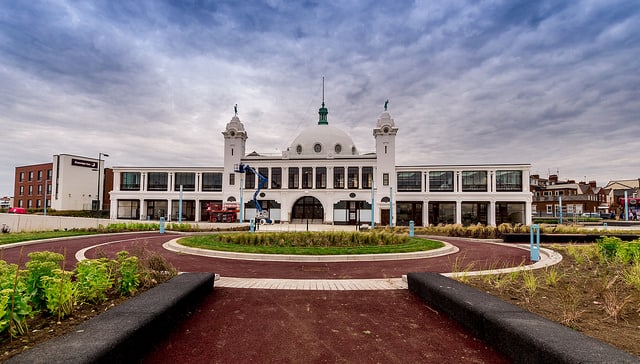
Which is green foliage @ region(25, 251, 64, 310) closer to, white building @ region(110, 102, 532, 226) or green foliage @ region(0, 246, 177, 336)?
green foliage @ region(0, 246, 177, 336)

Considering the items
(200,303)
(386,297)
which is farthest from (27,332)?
(386,297)

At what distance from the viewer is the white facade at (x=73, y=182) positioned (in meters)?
56.0

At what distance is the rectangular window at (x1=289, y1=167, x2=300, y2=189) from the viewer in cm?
4694

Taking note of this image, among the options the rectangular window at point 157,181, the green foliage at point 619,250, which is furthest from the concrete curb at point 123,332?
the rectangular window at point 157,181

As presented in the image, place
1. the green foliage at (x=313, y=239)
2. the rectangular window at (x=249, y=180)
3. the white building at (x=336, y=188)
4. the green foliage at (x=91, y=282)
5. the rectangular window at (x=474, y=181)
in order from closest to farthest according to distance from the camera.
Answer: the green foliage at (x=91, y=282) → the green foliage at (x=313, y=239) → the white building at (x=336, y=188) → the rectangular window at (x=474, y=181) → the rectangular window at (x=249, y=180)

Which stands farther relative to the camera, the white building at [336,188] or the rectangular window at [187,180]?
the rectangular window at [187,180]

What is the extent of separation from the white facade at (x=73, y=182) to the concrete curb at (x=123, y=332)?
64.0 metres

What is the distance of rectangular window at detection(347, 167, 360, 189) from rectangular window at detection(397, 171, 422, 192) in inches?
235

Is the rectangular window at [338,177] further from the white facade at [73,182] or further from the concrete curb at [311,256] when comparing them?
the white facade at [73,182]

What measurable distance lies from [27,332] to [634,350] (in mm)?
8396

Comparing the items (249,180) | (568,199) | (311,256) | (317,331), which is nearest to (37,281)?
(317,331)

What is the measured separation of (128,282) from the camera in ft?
22.4

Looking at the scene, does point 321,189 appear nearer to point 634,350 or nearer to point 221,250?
point 221,250

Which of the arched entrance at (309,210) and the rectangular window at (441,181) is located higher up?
the rectangular window at (441,181)
